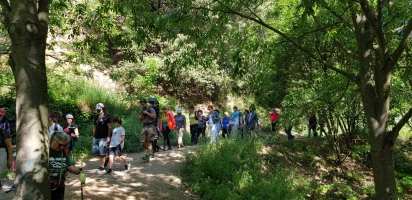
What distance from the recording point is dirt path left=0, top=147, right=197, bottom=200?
666 centimetres

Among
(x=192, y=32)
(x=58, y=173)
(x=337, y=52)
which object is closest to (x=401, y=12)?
(x=192, y=32)

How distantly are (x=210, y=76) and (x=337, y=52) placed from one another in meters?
10.8

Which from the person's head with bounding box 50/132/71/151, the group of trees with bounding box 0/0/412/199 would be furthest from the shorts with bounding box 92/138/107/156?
the person's head with bounding box 50/132/71/151

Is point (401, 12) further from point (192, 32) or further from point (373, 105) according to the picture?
point (192, 32)

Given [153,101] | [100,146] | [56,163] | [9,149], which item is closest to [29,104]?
[56,163]

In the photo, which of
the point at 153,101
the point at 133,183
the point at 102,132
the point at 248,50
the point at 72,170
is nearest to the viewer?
the point at 72,170

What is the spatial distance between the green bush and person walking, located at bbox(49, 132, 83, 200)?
3.69 metres

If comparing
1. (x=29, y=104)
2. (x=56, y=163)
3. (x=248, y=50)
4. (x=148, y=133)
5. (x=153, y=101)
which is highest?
(x=248, y=50)

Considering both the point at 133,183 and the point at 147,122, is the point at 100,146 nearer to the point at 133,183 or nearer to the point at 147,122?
the point at 133,183

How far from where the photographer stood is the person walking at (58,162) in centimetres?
430

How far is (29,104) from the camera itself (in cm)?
A: 321

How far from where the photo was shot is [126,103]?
17500mm

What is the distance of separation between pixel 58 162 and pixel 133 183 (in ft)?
10.9

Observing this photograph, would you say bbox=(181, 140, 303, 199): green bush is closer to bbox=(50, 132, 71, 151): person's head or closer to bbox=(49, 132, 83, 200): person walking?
bbox=(49, 132, 83, 200): person walking
